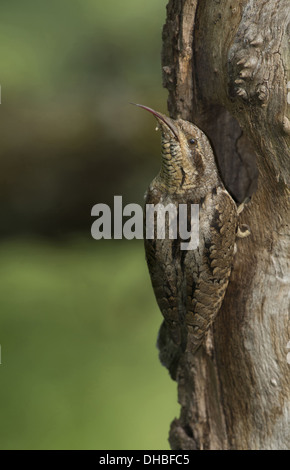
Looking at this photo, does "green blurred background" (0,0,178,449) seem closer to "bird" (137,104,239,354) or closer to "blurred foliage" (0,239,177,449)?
"blurred foliage" (0,239,177,449)

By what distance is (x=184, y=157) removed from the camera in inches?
74.9

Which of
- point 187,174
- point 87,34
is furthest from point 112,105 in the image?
point 187,174

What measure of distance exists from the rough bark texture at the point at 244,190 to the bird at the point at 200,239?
123 millimetres

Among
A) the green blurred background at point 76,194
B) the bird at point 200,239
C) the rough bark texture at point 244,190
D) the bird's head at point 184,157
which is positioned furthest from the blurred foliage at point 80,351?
the bird's head at point 184,157

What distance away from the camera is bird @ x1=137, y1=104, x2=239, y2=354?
188 centimetres

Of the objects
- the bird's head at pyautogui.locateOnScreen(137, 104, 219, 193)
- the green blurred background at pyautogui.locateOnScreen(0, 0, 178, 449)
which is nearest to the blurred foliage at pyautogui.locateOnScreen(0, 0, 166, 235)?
the green blurred background at pyautogui.locateOnScreen(0, 0, 178, 449)

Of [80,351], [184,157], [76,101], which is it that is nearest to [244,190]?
[184,157]

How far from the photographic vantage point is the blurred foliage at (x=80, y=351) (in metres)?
3.46

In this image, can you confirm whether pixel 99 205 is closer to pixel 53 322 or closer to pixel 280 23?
pixel 53 322

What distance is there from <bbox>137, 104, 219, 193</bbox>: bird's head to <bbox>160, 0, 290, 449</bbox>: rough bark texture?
15 cm

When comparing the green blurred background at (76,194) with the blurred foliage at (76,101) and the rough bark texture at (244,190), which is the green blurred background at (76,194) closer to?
the blurred foliage at (76,101)

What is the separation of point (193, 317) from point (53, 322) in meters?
2.24

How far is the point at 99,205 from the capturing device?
4.58 metres

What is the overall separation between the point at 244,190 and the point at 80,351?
217 centimetres
